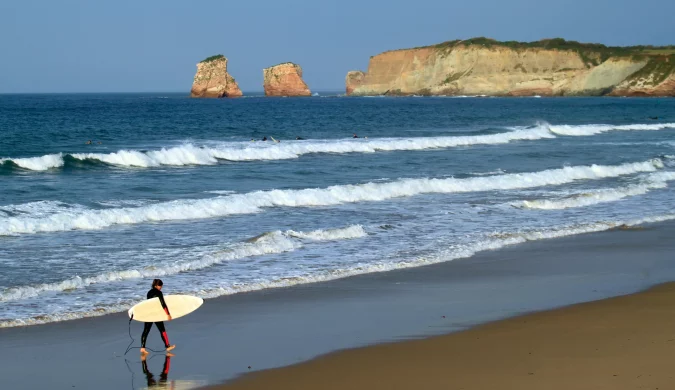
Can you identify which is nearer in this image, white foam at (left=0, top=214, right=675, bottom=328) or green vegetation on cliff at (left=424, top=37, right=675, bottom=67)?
white foam at (left=0, top=214, right=675, bottom=328)

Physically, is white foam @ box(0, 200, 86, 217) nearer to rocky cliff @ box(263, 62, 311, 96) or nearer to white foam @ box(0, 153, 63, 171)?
white foam @ box(0, 153, 63, 171)

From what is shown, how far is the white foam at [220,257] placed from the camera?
37.7ft

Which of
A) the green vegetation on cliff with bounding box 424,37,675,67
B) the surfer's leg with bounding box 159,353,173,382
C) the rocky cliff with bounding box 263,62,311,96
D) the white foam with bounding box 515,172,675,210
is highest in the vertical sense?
the green vegetation on cliff with bounding box 424,37,675,67

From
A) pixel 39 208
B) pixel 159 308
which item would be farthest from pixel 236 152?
pixel 159 308

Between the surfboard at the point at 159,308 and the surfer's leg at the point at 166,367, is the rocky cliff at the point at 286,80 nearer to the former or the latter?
the surfboard at the point at 159,308

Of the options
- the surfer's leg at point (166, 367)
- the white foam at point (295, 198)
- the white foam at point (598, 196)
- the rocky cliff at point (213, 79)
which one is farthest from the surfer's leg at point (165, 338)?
the rocky cliff at point (213, 79)

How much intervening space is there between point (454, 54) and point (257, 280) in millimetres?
157110

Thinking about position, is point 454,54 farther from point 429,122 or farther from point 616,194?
point 616,194

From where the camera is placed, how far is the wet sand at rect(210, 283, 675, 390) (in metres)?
7.70

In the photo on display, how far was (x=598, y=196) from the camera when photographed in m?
23.0

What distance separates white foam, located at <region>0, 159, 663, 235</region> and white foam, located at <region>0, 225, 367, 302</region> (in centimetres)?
Result: 363

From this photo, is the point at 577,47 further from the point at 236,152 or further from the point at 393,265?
the point at 393,265

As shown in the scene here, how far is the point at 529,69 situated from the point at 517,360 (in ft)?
514

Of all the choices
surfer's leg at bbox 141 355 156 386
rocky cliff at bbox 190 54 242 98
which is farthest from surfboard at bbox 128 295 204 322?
rocky cliff at bbox 190 54 242 98
